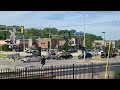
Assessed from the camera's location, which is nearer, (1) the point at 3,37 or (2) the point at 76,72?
(2) the point at 76,72

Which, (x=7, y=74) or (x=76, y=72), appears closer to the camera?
(x=7, y=74)

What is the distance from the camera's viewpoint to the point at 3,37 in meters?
124

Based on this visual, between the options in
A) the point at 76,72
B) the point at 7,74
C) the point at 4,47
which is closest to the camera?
the point at 7,74
